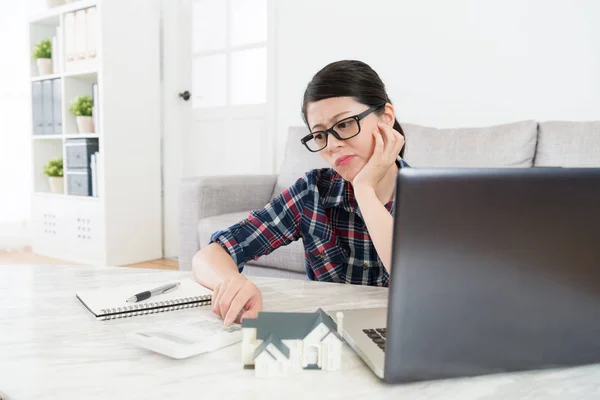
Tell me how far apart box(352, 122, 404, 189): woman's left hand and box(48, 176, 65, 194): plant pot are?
Result: 307 centimetres

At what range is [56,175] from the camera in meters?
3.53

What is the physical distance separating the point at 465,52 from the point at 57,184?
2.76m

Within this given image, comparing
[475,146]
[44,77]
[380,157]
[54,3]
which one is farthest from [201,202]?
[54,3]

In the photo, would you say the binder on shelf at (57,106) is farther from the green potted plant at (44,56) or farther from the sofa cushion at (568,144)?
the sofa cushion at (568,144)

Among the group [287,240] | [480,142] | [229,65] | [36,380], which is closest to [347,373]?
[36,380]

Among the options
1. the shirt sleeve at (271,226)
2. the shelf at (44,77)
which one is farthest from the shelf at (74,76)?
the shirt sleeve at (271,226)

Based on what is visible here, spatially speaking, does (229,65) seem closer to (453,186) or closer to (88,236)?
(88,236)

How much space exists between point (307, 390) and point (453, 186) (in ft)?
0.81

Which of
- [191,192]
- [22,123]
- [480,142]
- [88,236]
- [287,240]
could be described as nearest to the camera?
[287,240]

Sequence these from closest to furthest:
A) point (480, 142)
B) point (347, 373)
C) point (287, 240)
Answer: point (347, 373) < point (287, 240) < point (480, 142)

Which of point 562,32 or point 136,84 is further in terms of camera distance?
point 136,84

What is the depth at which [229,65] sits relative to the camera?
3314mm

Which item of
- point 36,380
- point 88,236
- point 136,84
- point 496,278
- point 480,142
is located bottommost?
point 88,236

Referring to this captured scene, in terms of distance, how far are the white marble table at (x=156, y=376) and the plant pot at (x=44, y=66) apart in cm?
323
